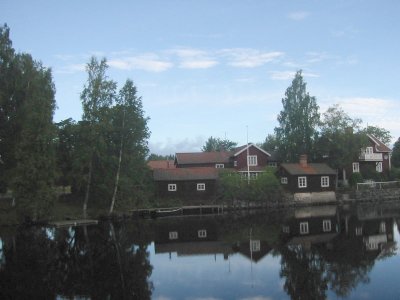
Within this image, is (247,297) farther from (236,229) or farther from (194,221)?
(194,221)

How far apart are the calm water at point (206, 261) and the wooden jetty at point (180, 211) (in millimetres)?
8638

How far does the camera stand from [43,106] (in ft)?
118

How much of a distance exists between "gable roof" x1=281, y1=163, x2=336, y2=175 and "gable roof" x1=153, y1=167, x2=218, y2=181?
946 centimetres

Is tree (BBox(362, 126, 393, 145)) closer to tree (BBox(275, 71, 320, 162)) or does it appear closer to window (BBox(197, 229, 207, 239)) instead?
tree (BBox(275, 71, 320, 162))

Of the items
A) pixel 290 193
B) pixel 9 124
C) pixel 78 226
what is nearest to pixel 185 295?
pixel 78 226

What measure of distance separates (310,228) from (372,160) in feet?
118

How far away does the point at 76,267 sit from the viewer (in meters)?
20.5

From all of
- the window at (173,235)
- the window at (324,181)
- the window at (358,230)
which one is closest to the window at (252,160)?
the window at (324,181)

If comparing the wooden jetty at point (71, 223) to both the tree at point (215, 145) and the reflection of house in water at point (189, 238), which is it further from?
the tree at point (215, 145)

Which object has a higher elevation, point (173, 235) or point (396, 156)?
point (396, 156)

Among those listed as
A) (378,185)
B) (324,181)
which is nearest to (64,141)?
(324,181)

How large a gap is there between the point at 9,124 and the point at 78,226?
11452mm

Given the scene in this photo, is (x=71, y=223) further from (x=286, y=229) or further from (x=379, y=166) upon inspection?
(x=379, y=166)

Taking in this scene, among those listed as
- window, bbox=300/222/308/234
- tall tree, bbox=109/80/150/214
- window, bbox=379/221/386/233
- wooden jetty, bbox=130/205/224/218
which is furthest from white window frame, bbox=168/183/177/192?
window, bbox=379/221/386/233
